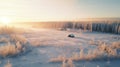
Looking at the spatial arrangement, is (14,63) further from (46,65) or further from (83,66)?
(83,66)

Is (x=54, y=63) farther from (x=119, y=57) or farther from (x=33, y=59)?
(x=119, y=57)

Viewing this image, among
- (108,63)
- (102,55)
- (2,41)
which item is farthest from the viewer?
(2,41)

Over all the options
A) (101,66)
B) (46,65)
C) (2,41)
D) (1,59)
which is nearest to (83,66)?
(101,66)

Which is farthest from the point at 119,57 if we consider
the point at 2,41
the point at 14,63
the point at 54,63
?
the point at 2,41

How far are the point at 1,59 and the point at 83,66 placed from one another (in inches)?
181

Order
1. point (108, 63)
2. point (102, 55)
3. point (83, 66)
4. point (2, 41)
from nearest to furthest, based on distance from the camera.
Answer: point (83, 66) < point (108, 63) < point (102, 55) < point (2, 41)

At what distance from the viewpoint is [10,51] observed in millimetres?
13148

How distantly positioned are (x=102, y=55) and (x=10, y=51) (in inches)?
218

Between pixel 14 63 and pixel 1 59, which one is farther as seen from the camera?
pixel 1 59

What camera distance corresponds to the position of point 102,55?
12.7m

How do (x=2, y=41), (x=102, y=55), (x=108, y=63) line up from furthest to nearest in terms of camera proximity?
(x=2, y=41) < (x=102, y=55) < (x=108, y=63)

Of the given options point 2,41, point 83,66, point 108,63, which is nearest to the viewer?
point 83,66

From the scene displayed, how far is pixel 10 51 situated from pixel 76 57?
410 centimetres

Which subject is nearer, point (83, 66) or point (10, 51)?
point (83, 66)
